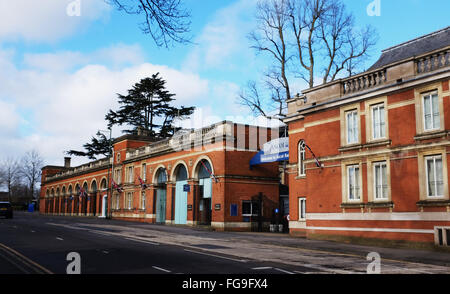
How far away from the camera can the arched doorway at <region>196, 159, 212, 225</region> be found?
35.8 metres

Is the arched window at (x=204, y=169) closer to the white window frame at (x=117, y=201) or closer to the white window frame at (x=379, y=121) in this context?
the white window frame at (x=379, y=121)

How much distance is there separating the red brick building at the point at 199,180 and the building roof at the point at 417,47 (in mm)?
13232

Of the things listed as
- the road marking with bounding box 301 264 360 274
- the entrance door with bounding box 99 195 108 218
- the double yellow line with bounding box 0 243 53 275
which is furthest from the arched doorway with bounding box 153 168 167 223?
the road marking with bounding box 301 264 360 274

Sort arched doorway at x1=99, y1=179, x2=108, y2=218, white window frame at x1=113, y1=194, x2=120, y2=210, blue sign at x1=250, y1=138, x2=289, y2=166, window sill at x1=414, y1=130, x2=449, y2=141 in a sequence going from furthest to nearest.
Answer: arched doorway at x1=99, y1=179, x2=108, y2=218 < white window frame at x1=113, y1=194, x2=120, y2=210 < blue sign at x1=250, y1=138, x2=289, y2=166 < window sill at x1=414, y1=130, x2=449, y2=141

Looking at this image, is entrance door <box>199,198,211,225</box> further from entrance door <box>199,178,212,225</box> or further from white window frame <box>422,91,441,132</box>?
white window frame <box>422,91,441,132</box>

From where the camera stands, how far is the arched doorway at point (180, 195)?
38.0 metres

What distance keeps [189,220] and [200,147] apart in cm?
646

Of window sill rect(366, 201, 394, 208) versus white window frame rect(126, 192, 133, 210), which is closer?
window sill rect(366, 201, 394, 208)

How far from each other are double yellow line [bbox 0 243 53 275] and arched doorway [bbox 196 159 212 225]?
68.6ft

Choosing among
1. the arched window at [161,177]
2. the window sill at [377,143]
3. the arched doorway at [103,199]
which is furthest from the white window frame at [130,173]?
the window sill at [377,143]

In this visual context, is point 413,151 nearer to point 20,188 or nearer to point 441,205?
point 441,205

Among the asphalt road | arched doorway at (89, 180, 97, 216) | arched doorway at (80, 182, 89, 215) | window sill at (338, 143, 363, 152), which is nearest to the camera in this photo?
the asphalt road

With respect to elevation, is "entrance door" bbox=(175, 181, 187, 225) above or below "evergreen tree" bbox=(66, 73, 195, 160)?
below
